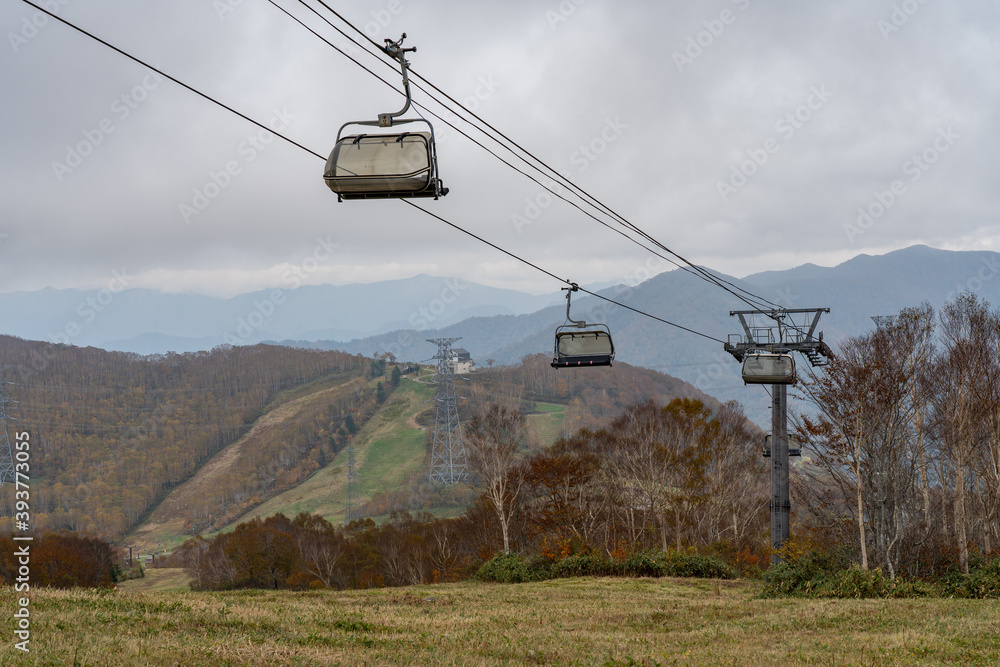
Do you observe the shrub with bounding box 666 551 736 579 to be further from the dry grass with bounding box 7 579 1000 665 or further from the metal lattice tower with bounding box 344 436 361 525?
the metal lattice tower with bounding box 344 436 361 525

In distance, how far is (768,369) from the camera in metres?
22.4

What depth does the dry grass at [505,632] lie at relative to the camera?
10.1m

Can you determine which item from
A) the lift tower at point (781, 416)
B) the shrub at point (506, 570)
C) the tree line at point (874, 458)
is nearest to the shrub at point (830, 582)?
the tree line at point (874, 458)

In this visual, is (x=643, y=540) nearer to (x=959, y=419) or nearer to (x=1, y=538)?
(x=959, y=419)

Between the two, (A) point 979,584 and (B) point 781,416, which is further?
(B) point 781,416

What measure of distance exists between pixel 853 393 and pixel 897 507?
561 centimetres

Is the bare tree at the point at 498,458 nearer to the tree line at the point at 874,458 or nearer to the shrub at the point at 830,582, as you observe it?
the tree line at the point at 874,458

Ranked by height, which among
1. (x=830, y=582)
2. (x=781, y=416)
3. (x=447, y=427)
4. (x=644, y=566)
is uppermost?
(x=447, y=427)

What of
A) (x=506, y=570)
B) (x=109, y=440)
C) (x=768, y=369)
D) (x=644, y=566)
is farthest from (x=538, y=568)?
(x=109, y=440)

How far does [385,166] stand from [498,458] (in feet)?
120

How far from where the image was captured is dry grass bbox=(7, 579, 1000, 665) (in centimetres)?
1009

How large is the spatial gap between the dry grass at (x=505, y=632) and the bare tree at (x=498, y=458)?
863 inches

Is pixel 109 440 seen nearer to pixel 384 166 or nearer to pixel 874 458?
pixel 874 458

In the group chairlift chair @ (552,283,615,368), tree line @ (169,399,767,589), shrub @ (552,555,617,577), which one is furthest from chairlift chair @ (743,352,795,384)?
tree line @ (169,399,767,589)
